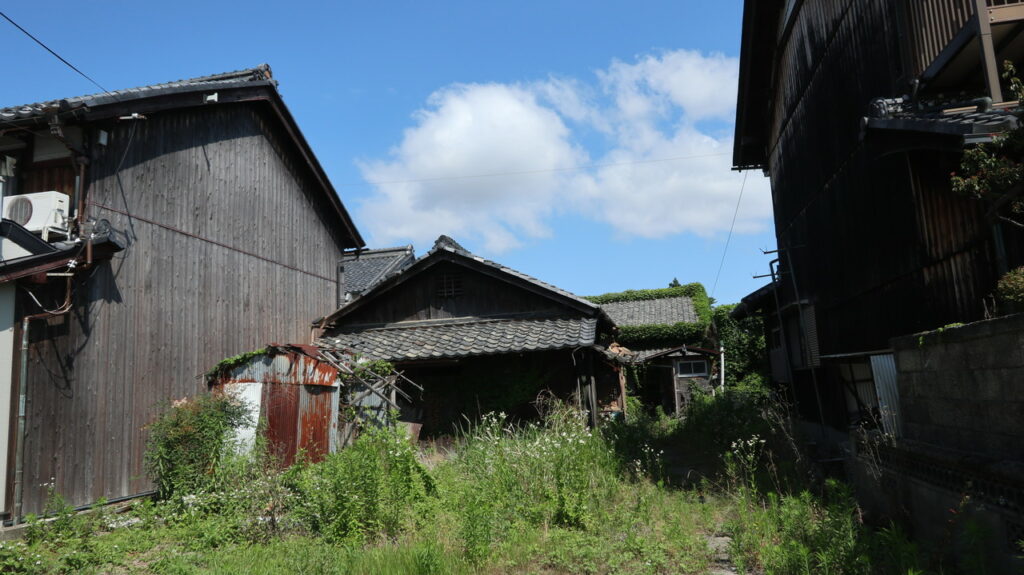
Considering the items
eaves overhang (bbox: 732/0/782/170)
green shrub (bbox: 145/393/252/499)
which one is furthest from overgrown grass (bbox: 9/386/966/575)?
eaves overhang (bbox: 732/0/782/170)

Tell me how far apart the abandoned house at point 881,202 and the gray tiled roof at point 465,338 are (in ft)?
15.4

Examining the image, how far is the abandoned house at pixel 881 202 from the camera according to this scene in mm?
5977

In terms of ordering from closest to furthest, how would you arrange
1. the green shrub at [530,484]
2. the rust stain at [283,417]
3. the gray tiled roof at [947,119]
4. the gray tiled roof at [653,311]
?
1. the gray tiled roof at [947,119]
2. the green shrub at [530,484]
3. the rust stain at [283,417]
4. the gray tiled roof at [653,311]

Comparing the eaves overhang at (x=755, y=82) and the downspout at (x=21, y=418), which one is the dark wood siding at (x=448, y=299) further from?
the downspout at (x=21, y=418)

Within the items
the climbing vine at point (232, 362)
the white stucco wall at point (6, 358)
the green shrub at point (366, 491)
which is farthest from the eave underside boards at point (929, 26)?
the white stucco wall at point (6, 358)

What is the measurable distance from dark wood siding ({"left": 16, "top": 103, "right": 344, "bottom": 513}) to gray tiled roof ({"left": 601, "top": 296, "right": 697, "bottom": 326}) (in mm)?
17832

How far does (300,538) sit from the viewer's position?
6.55m

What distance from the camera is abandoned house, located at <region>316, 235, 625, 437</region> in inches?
520

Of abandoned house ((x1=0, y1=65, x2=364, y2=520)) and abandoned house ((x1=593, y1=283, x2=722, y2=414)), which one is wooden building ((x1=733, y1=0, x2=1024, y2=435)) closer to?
abandoned house ((x1=593, y1=283, x2=722, y2=414))

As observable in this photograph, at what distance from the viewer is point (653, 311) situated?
3069cm

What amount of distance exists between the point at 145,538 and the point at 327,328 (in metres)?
8.45

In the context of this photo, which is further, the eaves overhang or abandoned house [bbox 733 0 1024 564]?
the eaves overhang

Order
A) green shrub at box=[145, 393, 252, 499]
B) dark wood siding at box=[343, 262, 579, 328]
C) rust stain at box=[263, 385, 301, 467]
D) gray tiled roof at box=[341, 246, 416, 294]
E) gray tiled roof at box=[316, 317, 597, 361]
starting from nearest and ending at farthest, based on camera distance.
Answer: green shrub at box=[145, 393, 252, 499] → rust stain at box=[263, 385, 301, 467] → gray tiled roof at box=[316, 317, 597, 361] → dark wood siding at box=[343, 262, 579, 328] → gray tiled roof at box=[341, 246, 416, 294]

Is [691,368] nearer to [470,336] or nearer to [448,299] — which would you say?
[448,299]
